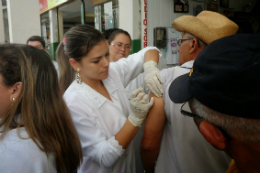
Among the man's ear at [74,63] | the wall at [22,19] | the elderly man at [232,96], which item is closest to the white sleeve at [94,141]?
the man's ear at [74,63]

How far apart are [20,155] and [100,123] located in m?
A: 0.54

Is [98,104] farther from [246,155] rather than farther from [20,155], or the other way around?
[246,155]

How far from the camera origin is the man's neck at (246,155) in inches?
25.2

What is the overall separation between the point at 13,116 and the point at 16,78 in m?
0.15

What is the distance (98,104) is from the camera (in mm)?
1312

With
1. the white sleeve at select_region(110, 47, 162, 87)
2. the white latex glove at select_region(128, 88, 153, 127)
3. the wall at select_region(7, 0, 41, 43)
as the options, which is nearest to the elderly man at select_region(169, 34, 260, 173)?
the white latex glove at select_region(128, 88, 153, 127)

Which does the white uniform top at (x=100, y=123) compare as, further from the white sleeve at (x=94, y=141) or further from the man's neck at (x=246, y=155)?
the man's neck at (x=246, y=155)

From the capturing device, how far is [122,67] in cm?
175

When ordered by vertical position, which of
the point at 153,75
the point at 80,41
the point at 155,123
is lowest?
the point at 155,123

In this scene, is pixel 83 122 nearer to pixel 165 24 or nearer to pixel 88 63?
pixel 88 63

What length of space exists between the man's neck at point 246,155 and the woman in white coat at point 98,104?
552mm

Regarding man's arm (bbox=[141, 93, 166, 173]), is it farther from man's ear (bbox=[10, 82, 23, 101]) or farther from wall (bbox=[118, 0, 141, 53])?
wall (bbox=[118, 0, 141, 53])

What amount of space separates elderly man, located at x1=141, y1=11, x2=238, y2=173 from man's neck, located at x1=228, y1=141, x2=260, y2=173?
40 centimetres

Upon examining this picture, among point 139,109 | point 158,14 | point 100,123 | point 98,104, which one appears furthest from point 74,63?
point 158,14
